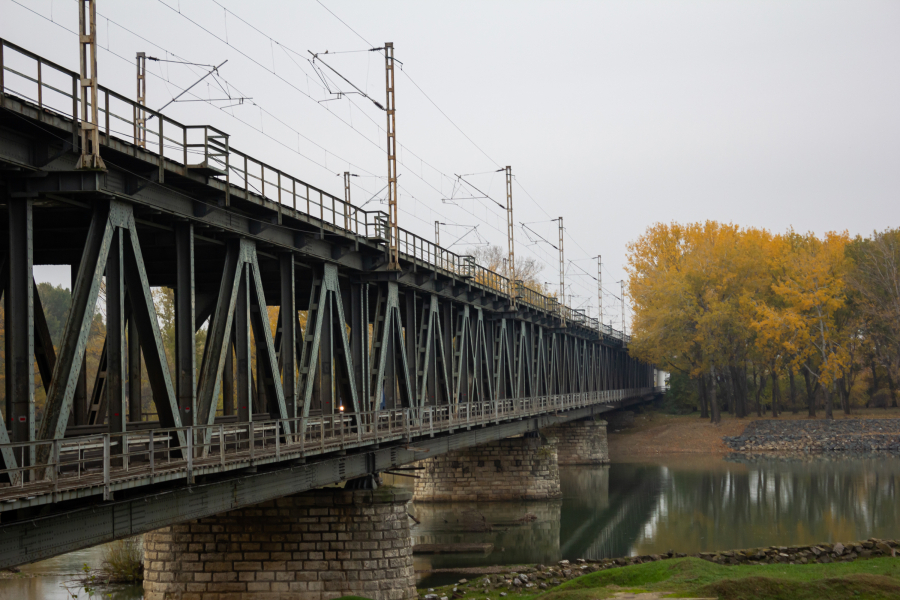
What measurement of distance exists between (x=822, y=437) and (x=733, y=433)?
729 cm

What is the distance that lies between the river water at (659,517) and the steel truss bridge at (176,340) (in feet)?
18.1

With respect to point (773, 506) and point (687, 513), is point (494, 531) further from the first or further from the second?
point (773, 506)

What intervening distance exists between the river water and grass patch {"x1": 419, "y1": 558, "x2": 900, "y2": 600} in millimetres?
6570

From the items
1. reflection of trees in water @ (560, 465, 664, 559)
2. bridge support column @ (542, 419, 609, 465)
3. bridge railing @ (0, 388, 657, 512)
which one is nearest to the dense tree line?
bridge support column @ (542, 419, 609, 465)

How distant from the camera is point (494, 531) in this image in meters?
39.8

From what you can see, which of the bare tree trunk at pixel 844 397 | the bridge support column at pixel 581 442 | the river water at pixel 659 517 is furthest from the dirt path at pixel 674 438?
the river water at pixel 659 517

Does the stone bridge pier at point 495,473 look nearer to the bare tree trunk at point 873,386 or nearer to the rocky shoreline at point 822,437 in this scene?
the rocky shoreline at point 822,437

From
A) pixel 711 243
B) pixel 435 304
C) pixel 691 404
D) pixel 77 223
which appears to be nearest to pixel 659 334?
pixel 711 243

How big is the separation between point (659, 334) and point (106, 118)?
68996mm

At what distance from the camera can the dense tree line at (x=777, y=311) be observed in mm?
76250

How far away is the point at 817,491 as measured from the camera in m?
48.8

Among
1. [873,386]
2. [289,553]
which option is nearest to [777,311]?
[873,386]

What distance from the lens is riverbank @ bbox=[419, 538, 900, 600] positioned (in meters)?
19.7

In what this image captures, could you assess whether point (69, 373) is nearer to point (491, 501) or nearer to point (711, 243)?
point (491, 501)
